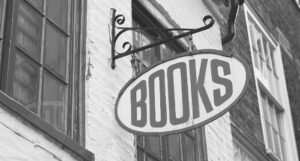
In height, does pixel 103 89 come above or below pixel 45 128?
above

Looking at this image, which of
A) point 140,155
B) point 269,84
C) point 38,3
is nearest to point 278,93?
point 269,84

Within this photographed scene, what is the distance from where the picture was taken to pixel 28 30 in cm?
593

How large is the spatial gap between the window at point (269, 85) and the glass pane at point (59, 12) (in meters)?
5.03

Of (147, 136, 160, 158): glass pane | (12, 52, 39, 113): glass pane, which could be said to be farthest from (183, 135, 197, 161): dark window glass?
(12, 52, 39, 113): glass pane

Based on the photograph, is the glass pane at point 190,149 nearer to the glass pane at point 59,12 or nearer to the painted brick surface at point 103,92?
the painted brick surface at point 103,92

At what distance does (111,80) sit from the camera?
6.68 metres

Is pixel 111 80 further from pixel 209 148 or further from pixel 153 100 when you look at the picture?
pixel 209 148

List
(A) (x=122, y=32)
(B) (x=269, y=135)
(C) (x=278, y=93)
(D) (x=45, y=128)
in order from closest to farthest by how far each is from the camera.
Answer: (D) (x=45, y=128)
(A) (x=122, y=32)
(B) (x=269, y=135)
(C) (x=278, y=93)

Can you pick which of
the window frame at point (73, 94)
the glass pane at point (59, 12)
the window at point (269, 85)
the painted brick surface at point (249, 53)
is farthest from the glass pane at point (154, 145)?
the window at point (269, 85)

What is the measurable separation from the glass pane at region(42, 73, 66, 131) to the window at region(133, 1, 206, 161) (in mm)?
1101

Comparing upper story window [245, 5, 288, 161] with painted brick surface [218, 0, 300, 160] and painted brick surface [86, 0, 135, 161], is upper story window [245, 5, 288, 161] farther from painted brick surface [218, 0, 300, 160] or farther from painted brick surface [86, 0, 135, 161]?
painted brick surface [86, 0, 135, 161]

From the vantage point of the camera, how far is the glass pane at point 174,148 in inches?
293

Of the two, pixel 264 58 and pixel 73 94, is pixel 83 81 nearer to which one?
pixel 73 94

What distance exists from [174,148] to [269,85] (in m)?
4.96
